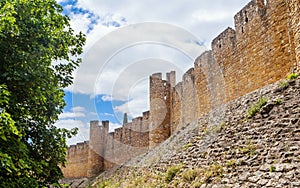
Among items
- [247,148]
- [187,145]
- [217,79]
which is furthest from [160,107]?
[247,148]

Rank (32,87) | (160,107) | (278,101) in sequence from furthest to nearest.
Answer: (160,107) < (278,101) < (32,87)

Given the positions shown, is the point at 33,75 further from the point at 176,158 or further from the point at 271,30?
the point at 271,30

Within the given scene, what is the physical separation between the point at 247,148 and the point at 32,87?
4.93 m

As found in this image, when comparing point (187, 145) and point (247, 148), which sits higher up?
point (187, 145)

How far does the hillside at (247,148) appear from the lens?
600 centimetres

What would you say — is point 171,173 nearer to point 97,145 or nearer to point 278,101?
point 278,101

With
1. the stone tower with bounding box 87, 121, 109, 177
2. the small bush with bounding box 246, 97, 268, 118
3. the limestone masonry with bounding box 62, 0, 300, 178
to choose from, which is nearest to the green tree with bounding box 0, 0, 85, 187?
the small bush with bounding box 246, 97, 268, 118

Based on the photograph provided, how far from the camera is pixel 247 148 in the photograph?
23.4 feet

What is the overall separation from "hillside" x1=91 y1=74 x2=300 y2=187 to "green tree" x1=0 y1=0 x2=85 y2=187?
11.5ft

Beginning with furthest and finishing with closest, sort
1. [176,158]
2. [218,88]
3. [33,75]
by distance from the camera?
1. [218,88]
2. [176,158]
3. [33,75]

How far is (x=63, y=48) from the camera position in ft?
27.3

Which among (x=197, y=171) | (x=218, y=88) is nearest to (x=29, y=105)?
(x=197, y=171)

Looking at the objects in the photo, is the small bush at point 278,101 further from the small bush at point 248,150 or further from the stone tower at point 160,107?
the stone tower at point 160,107

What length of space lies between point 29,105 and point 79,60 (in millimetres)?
2224
